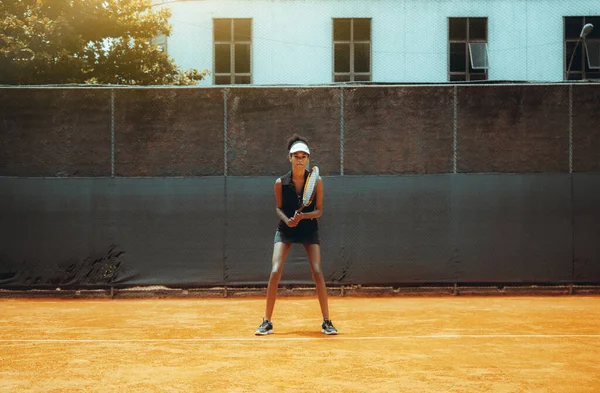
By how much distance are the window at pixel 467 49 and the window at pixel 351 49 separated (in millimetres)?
2818

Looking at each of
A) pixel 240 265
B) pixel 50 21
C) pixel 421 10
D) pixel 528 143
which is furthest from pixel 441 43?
pixel 240 265

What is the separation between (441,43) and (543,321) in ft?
62.8

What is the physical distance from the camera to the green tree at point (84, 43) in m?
21.8

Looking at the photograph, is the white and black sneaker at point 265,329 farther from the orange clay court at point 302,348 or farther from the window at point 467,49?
the window at point 467,49

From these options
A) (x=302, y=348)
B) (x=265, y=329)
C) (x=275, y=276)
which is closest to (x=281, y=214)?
(x=275, y=276)

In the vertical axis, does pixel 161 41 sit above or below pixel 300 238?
above

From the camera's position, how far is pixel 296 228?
7176 mm

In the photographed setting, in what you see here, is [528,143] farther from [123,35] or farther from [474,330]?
[123,35]

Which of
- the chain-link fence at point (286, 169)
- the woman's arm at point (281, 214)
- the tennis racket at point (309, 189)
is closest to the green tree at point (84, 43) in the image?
the chain-link fence at point (286, 169)

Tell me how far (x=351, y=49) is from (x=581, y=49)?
308 inches

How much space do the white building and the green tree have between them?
1.59 metres

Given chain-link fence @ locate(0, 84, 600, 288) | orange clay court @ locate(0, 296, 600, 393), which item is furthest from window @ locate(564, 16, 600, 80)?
orange clay court @ locate(0, 296, 600, 393)

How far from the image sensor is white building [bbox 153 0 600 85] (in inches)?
1016

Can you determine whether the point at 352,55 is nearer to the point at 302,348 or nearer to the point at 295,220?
the point at 295,220
